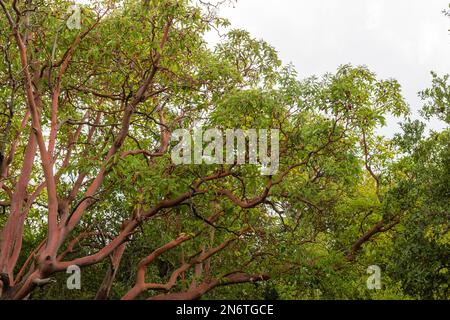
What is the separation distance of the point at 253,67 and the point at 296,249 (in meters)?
5.18

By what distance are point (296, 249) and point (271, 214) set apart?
354 centimetres


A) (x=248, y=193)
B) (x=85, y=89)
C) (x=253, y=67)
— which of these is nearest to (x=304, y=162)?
(x=248, y=193)

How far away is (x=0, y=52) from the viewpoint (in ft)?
49.9

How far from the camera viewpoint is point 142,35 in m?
14.4

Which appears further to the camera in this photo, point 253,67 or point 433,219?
point 253,67

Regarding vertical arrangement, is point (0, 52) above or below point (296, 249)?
above

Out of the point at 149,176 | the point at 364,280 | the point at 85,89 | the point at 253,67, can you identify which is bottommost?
the point at 364,280

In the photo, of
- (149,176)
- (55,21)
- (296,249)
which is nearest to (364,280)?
(296,249)
